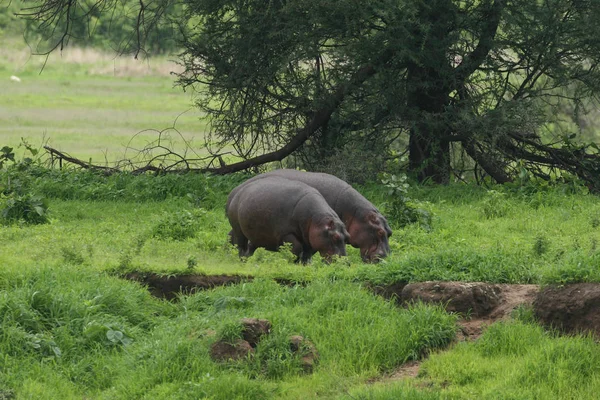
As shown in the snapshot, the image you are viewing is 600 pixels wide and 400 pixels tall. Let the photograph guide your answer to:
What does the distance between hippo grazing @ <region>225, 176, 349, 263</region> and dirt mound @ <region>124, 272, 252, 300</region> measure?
0.97 metres

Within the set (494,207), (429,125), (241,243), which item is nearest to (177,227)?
(241,243)

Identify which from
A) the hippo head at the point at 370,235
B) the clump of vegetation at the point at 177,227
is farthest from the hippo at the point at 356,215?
the clump of vegetation at the point at 177,227

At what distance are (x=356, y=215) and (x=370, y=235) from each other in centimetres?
29

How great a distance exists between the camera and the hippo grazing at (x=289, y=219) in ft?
32.4

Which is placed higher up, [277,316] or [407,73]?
[407,73]

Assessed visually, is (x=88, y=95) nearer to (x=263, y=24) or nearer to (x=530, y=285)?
(x=263, y=24)

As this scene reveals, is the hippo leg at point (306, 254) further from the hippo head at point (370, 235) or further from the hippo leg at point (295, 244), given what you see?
the hippo head at point (370, 235)

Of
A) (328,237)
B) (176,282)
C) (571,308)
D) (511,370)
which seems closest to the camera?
(511,370)

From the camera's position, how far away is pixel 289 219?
33.1 ft

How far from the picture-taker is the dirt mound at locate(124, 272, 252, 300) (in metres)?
9.23

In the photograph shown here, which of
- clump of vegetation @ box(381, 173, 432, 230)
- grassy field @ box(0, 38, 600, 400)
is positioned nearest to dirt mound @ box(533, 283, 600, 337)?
grassy field @ box(0, 38, 600, 400)

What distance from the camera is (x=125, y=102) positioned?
33219 mm

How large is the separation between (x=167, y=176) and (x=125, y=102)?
61.5 ft

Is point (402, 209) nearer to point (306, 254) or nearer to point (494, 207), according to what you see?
point (494, 207)
